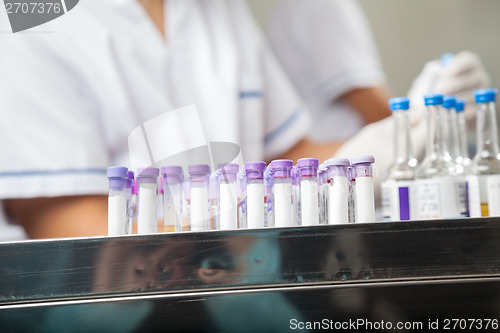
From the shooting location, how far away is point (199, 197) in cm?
53

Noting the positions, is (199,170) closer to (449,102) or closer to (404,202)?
(404,202)

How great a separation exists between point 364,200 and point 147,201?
235mm

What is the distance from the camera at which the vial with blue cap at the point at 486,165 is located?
61cm

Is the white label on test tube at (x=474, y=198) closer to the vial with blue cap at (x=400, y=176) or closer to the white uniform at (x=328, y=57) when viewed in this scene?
the vial with blue cap at (x=400, y=176)

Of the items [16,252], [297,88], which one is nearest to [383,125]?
[297,88]

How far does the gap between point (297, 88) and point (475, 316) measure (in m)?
0.61

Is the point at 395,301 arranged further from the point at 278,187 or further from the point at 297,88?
the point at 297,88

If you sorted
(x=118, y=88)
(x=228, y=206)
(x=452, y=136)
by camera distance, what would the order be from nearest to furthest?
(x=228, y=206)
(x=452, y=136)
(x=118, y=88)

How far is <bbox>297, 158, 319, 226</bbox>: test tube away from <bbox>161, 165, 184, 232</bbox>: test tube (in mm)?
135

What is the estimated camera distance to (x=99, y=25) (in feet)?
2.89

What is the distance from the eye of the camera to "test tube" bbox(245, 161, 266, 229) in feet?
1.71

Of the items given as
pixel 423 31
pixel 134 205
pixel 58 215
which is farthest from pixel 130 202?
pixel 423 31

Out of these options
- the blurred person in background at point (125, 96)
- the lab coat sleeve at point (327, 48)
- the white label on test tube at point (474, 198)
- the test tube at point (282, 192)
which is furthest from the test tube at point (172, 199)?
the lab coat sleeve at point (327, 48)

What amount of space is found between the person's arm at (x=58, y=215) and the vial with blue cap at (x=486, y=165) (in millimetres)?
559
